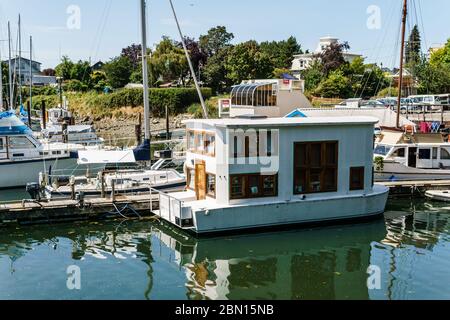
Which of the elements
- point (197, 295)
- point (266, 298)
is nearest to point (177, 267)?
point (197, 295)

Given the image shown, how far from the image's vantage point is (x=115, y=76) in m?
85.1

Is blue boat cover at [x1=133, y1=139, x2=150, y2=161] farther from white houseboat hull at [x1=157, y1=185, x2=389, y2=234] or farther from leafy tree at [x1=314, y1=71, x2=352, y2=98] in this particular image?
leafy tree at [x1=314, y1=71, x2=352, y2=98]

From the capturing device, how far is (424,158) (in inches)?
1137

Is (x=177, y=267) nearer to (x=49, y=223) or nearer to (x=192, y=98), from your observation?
(x=49, y=223)

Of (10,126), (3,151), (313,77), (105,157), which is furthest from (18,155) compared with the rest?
(313,77)

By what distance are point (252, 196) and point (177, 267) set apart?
4.14m

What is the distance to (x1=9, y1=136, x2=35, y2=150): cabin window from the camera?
30906 millimetres

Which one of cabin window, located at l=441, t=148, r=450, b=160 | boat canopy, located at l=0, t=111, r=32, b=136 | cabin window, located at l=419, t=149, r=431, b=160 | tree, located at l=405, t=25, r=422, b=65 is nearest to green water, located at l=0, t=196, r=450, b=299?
cabin window, located at l=419, t=149, r=431, b=160

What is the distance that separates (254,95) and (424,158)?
32.6ft

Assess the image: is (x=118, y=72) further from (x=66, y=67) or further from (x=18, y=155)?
(x=18, y=155)

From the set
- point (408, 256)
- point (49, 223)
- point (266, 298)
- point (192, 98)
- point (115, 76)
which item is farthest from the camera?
point (115, 76)

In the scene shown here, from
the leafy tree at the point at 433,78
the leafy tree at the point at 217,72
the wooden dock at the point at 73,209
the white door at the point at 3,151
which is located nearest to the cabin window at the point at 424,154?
the wooden dock at the point at 73,209

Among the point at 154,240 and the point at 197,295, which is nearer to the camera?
the point at 197,295

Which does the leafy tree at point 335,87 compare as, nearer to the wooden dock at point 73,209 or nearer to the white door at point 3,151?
the white door at point 3,151
